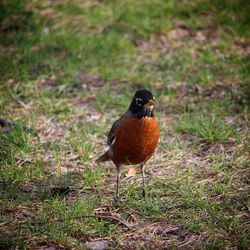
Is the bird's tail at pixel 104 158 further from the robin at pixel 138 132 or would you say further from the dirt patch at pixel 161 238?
the dirt patch at pixel 161 238

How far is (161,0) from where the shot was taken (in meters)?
9.48

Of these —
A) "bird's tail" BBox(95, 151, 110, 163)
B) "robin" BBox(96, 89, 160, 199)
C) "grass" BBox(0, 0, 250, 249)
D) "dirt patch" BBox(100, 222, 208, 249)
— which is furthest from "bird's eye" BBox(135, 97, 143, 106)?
"dirt patch" BBox(100, 222, 208, 249)

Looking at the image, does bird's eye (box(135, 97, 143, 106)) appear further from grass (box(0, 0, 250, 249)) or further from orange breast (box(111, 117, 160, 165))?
grass (box(0, 0, 250, 249))

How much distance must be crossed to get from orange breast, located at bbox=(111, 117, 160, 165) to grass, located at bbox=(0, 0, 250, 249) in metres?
0.37

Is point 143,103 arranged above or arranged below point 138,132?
above

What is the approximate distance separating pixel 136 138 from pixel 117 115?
6.22 feet

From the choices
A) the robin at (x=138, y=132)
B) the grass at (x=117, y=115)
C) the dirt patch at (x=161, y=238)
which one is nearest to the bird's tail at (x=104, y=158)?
the grass at (x=117, y=115)

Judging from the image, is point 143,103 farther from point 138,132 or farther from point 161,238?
point 161,238

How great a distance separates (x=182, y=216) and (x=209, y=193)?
54cm

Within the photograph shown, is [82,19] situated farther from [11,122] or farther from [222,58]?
[11,122]

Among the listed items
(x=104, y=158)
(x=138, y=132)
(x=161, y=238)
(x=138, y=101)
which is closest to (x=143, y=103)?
(x=138, y=101)

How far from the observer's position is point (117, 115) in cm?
668

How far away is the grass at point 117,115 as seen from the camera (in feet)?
14.1

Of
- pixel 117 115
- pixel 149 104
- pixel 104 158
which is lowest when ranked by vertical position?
pixel 117 115
